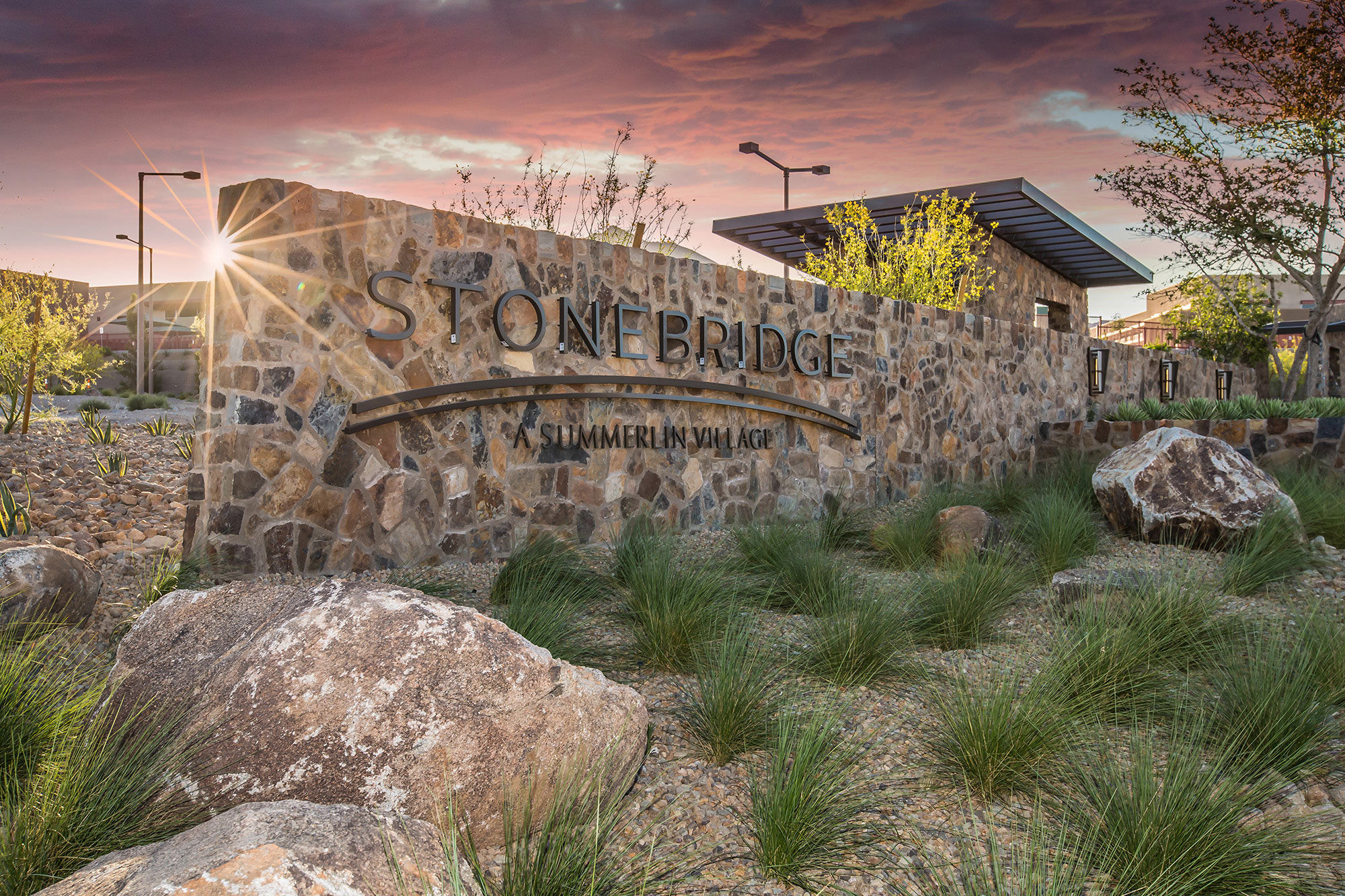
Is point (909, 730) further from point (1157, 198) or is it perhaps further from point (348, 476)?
point (1157, 198)

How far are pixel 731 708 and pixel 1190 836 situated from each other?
1497mm

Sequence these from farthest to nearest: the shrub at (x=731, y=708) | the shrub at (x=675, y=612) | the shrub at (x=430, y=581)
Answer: the shrub at (x=430, y=581), the shrub at (x=675, y=612), the shrub at (x=731, y=708)

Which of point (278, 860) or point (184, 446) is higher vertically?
point (184, 446)

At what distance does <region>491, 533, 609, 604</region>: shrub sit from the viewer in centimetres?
499

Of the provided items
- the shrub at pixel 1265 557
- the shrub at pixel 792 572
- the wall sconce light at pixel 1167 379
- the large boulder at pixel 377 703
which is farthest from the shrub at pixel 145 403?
the wall sconce light at pixel 1167 379

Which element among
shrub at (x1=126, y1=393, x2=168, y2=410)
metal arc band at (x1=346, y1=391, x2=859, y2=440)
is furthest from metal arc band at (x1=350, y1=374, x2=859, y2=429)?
shrub at (x1=126, y1=393, x2=168, y2=410)

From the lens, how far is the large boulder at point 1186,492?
6820mm

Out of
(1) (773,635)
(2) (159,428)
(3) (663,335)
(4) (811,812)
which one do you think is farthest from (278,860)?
(2) (159,428)

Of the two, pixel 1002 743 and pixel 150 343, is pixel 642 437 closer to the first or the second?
pixel 1002 743

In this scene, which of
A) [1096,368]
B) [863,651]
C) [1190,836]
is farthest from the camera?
[1096,368]

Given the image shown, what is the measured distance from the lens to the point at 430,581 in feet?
18.3

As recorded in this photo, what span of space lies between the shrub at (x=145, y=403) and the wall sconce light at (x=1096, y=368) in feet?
60.4

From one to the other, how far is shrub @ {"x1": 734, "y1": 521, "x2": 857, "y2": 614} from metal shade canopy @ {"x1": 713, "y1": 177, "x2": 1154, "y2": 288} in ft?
34.1

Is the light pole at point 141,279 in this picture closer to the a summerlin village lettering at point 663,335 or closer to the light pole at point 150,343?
the light pole at point 150,343
